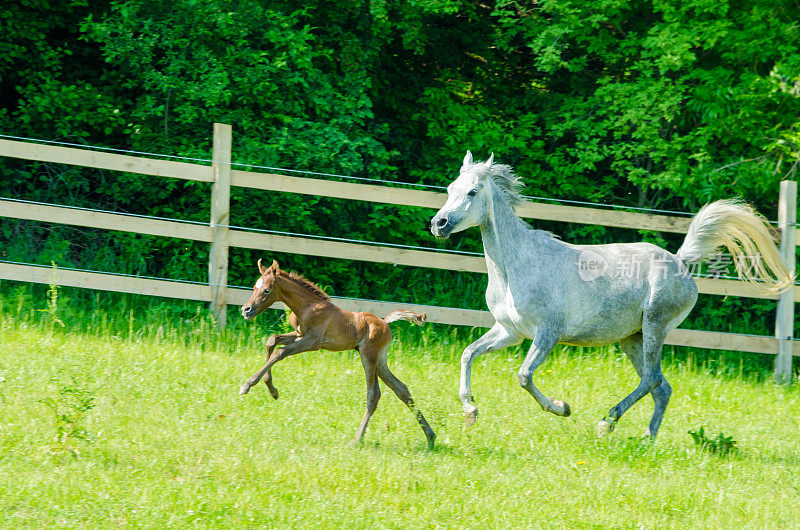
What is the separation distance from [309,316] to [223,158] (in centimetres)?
351

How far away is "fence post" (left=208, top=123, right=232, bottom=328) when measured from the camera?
8.45 meters

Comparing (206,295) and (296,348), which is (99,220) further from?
(296,348)

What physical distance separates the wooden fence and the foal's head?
5.73ft

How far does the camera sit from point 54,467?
4.86 m

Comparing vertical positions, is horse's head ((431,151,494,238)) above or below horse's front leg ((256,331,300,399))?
above

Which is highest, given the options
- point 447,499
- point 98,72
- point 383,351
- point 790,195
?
point 98,72

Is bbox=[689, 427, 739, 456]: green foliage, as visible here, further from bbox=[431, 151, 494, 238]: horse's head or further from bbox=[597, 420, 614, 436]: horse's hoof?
bbox=[431, 151, 494, 238]: horse's head

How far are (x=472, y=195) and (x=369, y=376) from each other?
1.65 metres

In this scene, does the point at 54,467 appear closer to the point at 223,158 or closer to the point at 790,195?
the point at 223,158

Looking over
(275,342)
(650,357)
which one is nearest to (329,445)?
(275,342)

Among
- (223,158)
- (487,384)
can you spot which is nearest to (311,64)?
(223,158)

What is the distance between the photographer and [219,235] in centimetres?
845

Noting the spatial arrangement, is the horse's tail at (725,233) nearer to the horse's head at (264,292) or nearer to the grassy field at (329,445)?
the grassy field at (329,445)

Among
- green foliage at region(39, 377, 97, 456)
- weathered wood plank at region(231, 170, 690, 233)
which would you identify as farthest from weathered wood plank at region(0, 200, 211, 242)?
green foliage at region(39, 377, 97, 456)
